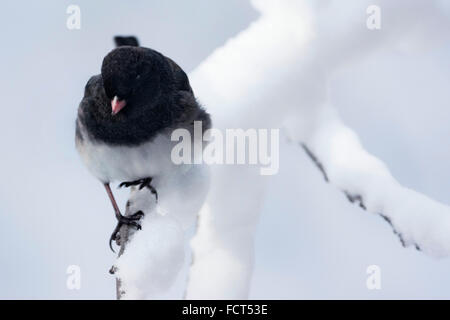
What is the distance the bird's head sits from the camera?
1.42 metres

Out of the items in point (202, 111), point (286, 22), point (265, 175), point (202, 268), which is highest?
point (286, 22)

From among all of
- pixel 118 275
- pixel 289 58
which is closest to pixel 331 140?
pixel 289 58

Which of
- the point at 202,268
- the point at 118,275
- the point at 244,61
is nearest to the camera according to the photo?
the point at 118,275

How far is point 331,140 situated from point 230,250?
1.45ft

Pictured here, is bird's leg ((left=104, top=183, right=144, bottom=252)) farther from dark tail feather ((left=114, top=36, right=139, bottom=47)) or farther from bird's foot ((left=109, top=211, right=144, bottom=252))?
dark tail feather ((left=114, top=36, right=139, bottom=47))

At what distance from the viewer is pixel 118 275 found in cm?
121

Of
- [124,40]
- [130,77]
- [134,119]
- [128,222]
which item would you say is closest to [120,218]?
[128,222]

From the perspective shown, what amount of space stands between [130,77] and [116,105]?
0.26 feet

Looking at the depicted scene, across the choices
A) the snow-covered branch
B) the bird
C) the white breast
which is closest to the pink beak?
the bird

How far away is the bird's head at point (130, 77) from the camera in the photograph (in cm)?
142

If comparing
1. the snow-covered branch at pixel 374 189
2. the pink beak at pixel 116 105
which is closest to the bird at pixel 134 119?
the pink beak at pixel 116 105

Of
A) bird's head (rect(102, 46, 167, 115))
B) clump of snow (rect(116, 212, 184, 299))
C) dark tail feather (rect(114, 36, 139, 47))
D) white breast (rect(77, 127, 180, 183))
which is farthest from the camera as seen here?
dark tail feather (rect(114, 36, 139, 47))
